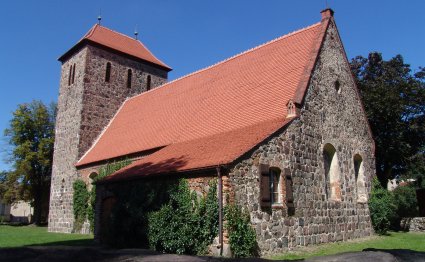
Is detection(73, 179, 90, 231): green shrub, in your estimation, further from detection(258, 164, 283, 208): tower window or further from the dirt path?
the dirt path

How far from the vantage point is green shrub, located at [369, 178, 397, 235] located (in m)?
16.2

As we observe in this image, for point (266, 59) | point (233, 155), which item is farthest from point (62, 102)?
point (233, 155)

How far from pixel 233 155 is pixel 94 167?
479 inches

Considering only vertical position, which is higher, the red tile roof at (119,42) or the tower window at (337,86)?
the red tile roof at (119,42)

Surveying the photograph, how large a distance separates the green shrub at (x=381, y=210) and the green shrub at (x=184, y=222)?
9192mm

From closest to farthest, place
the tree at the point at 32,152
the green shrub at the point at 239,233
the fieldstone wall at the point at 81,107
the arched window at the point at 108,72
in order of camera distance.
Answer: the green shrub at the point at 239,233, the fieldstone wall at the point at 81,107, the arched window at the point at 108,72, the tree at the point at 32,152

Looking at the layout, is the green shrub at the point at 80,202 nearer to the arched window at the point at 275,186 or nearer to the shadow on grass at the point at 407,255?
the arched window at the point at 275,186

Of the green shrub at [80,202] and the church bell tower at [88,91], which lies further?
the church bell tower at [88,91]

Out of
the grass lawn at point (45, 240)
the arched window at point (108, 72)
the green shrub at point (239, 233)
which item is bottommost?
the grass lawn at point (45, 240)

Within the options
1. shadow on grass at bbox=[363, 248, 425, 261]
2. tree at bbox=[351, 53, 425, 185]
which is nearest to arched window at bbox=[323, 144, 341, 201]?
tree at bbox=[351, 53, 425, 185]

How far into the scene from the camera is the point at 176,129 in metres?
17.2

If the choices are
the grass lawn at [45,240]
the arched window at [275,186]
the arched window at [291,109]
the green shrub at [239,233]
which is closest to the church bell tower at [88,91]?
the grass lawn at [45,240]

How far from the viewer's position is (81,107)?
930 inches

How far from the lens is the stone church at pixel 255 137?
11359 millimetres
